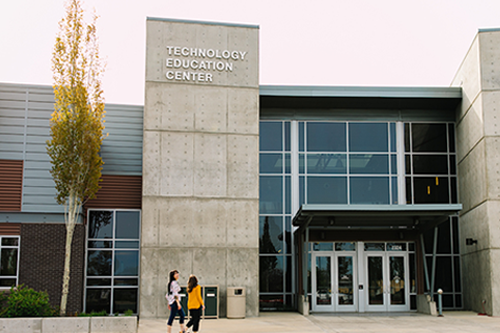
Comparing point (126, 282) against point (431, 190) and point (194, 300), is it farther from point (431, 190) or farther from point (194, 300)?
point (431, 190)

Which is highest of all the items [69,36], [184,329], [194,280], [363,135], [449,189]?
[69,36]

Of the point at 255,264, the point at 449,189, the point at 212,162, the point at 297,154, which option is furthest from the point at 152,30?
the point at 449,189

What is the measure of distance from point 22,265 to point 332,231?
11450 mm

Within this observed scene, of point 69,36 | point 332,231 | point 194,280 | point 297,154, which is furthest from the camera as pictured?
point 297,154

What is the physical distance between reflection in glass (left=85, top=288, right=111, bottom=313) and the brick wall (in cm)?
57

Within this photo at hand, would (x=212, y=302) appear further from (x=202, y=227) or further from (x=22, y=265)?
(x=22, y=265)

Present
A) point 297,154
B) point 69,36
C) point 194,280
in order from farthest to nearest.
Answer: point 297,154 → point 69,36 → point 194,280

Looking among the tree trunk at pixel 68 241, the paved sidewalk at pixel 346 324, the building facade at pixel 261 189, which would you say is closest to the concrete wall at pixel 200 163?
the building facade at pixel 261 189

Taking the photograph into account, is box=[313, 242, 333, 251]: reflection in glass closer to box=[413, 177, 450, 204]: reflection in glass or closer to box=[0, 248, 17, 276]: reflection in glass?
box=[413, 177, 450, 204]: reflection in glass

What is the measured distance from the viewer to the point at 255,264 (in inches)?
786

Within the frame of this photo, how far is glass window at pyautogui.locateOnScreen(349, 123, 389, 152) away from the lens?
914 inches

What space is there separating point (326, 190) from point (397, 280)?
14.8 ft

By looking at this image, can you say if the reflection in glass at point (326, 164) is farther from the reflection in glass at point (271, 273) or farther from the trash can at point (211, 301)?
the trash can at point (211, 301)

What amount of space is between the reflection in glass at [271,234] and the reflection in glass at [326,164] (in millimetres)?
2547
